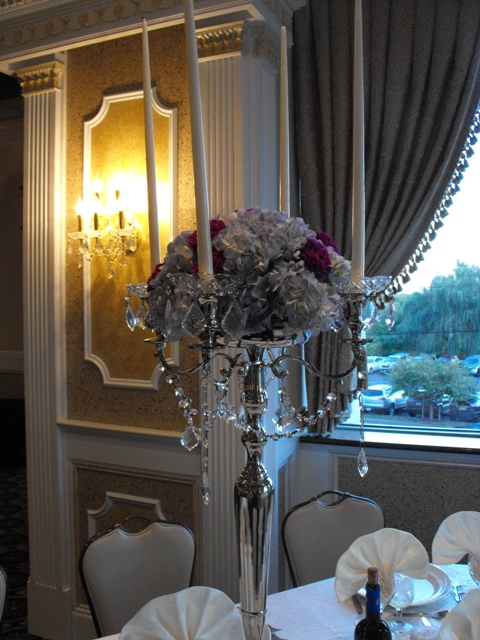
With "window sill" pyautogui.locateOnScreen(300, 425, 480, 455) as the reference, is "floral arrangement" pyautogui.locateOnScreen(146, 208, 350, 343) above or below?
above

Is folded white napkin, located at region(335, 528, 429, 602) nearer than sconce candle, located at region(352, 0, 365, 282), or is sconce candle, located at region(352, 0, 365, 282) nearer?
sconce candle, located at region(352, 0, 365, 282)

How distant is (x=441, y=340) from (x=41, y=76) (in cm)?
235

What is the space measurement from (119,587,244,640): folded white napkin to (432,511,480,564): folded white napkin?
0.78m

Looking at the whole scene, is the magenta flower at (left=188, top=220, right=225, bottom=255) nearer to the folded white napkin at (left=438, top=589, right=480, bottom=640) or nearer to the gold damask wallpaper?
the folded white napkin at (left=438, top=589, right=480, bottom=640)

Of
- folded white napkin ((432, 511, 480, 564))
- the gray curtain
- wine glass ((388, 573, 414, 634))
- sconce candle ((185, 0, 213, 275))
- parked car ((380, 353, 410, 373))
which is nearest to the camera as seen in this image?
sconce candle ((185, 0, 213, 275))

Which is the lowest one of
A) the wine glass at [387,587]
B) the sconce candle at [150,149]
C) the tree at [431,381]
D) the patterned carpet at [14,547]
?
the patterned carpet at [14,547]

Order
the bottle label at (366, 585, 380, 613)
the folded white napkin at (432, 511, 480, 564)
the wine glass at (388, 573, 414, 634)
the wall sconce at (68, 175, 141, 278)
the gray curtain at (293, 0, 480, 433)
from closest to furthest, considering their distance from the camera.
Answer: the bottle label at (366, 585, 380, 613)
the wine glass at (388, 573, 414, 634)
the folded white napkin at (432, 511, 480, 564)
the gray curtain at (293, 0, 480, 433)
the wall sconce at (68, 175, 141, 278)

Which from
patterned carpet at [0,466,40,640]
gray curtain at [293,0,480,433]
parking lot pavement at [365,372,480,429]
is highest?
gray curtain at [293,0,480,433]

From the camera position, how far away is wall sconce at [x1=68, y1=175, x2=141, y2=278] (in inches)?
111

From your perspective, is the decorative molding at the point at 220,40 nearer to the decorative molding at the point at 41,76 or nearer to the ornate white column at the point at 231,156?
the ornate white column at the point at 231,156

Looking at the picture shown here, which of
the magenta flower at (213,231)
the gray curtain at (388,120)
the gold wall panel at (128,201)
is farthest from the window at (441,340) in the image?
the magenta flower at (213,231)

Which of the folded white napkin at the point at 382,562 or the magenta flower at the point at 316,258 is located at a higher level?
the magenta flower at the point at 316,258

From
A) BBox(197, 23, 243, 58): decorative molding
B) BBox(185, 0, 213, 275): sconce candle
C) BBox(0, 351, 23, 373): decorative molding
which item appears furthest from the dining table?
BBox(0, 351, 23, 373): decorative molding

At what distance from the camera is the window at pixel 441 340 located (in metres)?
2.94
